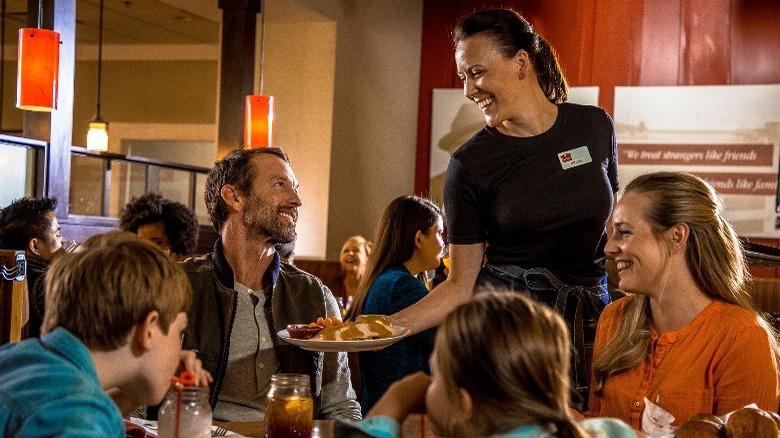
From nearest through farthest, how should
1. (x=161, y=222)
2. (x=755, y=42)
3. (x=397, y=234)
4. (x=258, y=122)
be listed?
(x=397, y=234), (x=161, y=222), (x=258, y=122), (x=755, y=42)

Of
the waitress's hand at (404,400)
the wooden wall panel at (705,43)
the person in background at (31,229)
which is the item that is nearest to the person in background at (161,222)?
the person in background at (31,229)

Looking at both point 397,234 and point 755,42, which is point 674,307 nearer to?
point 397,234

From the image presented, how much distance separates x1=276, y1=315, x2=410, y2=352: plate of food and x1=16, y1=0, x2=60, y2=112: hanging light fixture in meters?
3.54

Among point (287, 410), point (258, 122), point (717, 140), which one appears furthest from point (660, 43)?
point (287, 410)

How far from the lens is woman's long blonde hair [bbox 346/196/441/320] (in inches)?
134

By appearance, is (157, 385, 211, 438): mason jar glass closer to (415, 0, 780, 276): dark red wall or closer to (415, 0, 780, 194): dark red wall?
(415, 0, 780, 276): dark red wall

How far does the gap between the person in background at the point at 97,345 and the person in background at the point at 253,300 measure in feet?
2.39

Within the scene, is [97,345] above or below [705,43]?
below

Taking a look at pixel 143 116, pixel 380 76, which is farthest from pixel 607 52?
pixel 143 116

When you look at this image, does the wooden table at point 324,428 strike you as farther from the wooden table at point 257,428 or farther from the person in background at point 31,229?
the person in background at point 31,229

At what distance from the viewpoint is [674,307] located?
2.10m

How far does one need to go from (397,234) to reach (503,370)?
2.18 meters

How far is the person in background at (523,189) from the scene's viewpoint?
8.16 ft

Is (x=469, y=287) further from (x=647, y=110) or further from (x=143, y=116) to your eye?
(x=143, y=116)
